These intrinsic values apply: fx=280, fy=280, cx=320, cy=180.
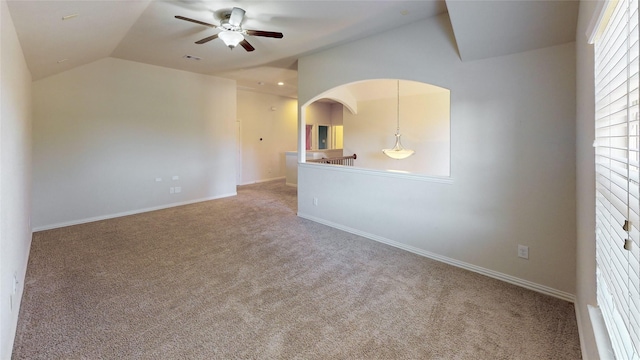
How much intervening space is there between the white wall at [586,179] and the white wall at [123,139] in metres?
6.24

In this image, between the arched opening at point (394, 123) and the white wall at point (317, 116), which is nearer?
the arched opening at point (394, 123)

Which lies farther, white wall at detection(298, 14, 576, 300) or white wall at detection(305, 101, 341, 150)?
white wall at detection(305, 101, 341, 150)

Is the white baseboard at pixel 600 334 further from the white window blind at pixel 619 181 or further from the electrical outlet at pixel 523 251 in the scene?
the electrical outlet at pixel 523 251

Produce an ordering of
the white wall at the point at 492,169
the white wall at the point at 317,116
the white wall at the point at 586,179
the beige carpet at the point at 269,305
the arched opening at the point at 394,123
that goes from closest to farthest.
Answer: the white wall at the point at 586,179 → the beige carpet at the point at 269,305 → the white wall at the point at 492,169 → the arched opening at the point at 394,123 → the white wall at the point at 317,116

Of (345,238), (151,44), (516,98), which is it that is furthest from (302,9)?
(345,238)

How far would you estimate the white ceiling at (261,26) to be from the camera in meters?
2.29

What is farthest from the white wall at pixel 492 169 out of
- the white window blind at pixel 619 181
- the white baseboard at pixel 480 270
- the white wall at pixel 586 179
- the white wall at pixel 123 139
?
the white wall at pixel 123 139

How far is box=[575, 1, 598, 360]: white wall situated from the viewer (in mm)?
1708

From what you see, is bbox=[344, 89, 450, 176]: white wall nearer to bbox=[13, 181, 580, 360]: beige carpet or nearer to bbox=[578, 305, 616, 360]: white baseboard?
bbox=[13, 181, 580, 360]: beige carpet

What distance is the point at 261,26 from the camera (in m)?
3.53

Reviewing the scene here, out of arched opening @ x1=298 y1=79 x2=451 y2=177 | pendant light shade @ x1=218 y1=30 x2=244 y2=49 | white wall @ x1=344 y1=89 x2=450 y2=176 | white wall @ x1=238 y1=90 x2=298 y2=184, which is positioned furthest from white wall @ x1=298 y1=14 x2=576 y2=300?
white wall @ x1=238 y1=90 x2=298 y2=184

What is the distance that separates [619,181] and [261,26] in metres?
3.64

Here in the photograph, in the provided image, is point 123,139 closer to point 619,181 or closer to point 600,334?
point 619,181

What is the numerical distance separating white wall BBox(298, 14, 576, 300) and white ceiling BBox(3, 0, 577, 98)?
0.71 feet
